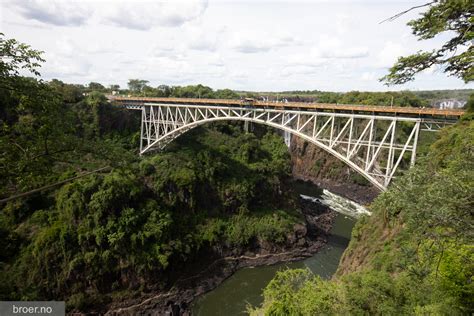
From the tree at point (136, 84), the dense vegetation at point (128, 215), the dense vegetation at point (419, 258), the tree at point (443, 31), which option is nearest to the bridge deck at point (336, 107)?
the dense vegetation at point (419, 258)

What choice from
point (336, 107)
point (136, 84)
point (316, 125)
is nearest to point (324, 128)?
point (316, 125)

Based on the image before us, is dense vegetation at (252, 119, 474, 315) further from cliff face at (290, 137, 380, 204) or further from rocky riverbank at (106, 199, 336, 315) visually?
cliff face at (290, 137, 380, 204)

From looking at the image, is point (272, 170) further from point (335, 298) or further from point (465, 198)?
point (465, 198)

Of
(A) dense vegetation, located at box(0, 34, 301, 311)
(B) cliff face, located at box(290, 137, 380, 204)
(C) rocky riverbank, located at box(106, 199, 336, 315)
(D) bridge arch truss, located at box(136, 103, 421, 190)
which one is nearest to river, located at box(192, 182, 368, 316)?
(C) rocky riverbank, located at box(106, 199, 336, 315)

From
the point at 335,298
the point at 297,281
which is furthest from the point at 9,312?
the point at 297,281

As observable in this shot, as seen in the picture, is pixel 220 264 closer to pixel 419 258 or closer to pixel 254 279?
pixel 254 279

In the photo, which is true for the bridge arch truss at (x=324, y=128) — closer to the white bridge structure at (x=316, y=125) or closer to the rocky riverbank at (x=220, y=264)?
the white bridge structure at (x=316, y=125)

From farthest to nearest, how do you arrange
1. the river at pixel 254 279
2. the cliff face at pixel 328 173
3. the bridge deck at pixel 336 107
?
the cliff face at pixel 328 173, the river at pixel 254 279, the bridge deck at pixel 336 107
